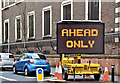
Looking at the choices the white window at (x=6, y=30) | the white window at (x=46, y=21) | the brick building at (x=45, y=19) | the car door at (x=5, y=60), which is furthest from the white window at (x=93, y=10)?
the white window at (x=6, y=30)

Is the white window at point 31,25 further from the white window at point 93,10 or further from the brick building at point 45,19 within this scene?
the white window at point 93,10

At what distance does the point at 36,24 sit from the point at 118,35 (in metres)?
13.6

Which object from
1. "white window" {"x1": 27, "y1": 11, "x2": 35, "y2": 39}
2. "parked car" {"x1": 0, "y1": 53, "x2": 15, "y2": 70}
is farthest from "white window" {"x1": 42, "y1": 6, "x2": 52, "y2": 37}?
"parked car" {"x1": 0, "y1": 53, "x2": 15, "y2": 70}

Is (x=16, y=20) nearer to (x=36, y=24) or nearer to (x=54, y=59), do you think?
(x=36, y=24)

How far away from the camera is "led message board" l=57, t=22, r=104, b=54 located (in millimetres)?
16234

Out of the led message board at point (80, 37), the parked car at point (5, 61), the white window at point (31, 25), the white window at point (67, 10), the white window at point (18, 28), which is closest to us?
the led message board at point (80, 37)

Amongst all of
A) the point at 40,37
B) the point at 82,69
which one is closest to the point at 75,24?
the point at 82,69

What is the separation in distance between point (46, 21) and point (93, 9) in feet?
25.1

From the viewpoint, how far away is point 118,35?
21125 millimetres

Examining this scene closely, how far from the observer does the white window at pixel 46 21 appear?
101ft

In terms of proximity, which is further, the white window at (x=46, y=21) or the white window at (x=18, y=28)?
the white window at (x=18, y=28)

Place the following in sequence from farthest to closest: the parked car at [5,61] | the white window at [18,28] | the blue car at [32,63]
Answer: the white window at [18,28]
the parked car at [5,61]
the blue car at [32,63]

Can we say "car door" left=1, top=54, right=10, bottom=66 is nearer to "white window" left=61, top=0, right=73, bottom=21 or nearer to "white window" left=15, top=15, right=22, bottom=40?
"white window" left=61, top=0, right=73, bottom=21

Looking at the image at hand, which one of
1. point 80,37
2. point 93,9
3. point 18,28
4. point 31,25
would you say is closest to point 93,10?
point 93,9
